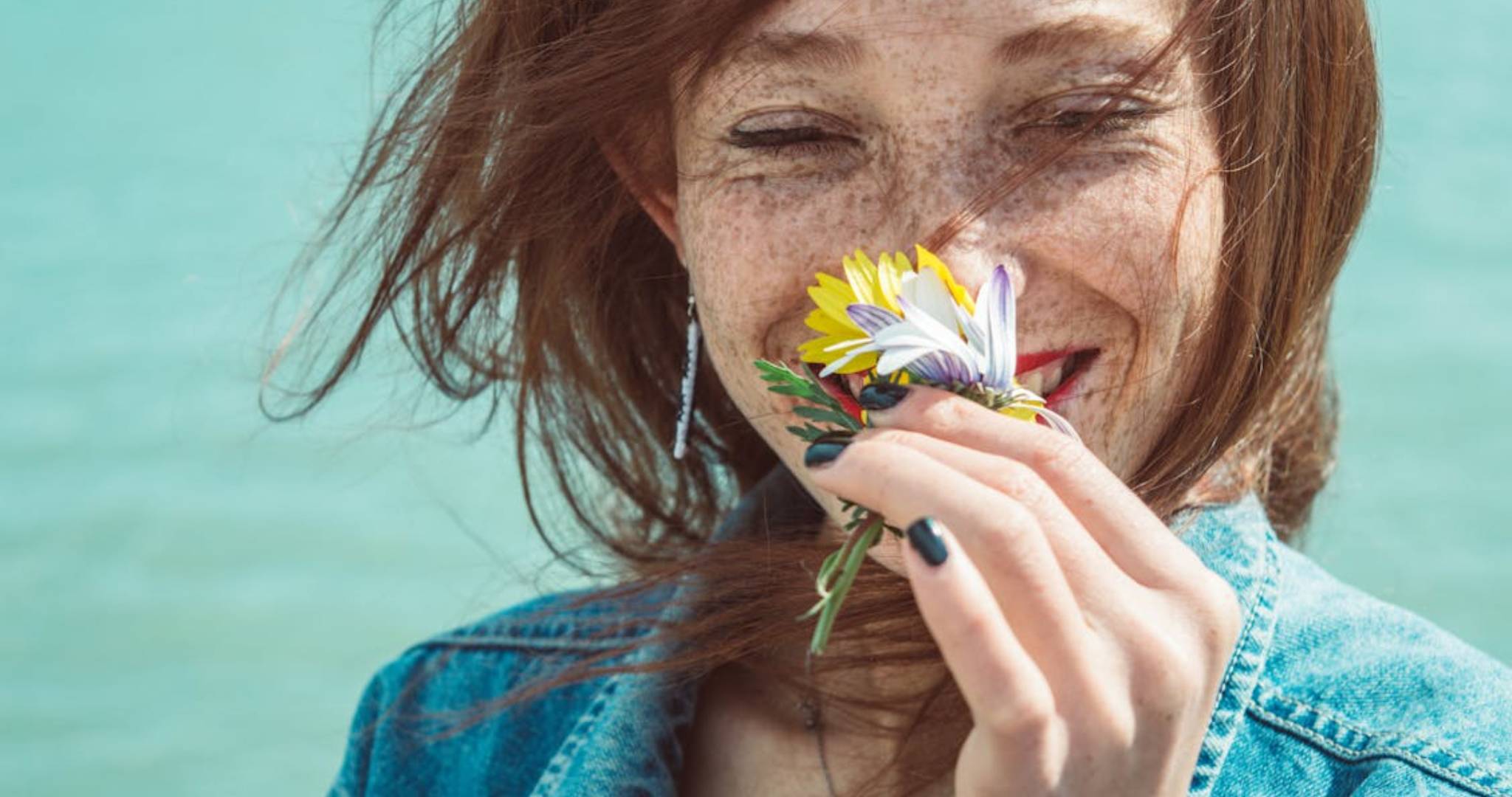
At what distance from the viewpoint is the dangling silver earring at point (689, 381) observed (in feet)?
8.03

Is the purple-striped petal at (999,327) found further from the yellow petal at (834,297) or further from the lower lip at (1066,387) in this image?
the lower lip at (1066,387)

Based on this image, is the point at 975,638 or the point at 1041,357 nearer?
the point at 975,638

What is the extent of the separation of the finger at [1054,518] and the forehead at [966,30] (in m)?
0.56

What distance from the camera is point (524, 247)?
2678 millimetres

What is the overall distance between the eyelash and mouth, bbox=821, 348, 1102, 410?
0.22 metres

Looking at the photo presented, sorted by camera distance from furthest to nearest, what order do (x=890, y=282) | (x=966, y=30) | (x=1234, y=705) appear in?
(x=1234, y=705) → (x=966, y=30) → (x=890, y=282)

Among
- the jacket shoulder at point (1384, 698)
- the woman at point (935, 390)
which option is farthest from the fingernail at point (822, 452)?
the jacket shoulder at point (1384, 698)

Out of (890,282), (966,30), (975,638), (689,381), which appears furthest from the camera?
(689,381)

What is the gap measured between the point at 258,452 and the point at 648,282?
3.11 m

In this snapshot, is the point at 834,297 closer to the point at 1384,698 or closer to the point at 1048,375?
the point at 1048,375

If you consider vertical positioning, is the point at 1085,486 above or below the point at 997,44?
below

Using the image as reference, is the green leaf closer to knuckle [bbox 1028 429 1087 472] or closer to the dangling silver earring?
knuckle [bbox 1028 429 1087 472]

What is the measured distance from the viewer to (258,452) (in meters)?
Result: 5.56

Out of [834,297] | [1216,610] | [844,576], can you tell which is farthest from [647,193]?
[1216,610]
